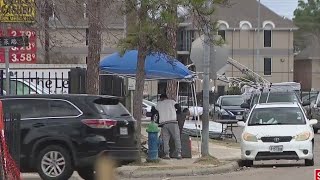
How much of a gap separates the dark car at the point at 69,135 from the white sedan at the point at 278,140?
4547 mm

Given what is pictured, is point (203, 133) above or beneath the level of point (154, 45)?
beneath

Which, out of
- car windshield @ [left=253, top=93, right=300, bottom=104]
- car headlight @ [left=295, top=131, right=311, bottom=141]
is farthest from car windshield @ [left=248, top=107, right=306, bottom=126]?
car windshield @ [left=253, top=93, right=300, bottom=104]

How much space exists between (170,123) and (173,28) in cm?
270

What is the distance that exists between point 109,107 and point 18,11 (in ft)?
8.47

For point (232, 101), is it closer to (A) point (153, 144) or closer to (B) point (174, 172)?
(A) point (153, 144)

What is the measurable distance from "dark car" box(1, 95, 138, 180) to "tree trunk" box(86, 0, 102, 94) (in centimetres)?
262

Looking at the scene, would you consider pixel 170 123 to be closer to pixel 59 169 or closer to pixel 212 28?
pixel 212 28

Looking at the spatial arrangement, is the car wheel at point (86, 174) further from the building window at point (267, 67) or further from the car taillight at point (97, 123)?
the building window at point (267, 67)

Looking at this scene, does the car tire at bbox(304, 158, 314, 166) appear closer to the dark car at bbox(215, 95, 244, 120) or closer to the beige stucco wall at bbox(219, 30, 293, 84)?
the dark car at bbox(215, 95, 244, 120)

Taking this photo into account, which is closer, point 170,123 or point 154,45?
point 154,45

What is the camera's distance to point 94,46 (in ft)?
58.6

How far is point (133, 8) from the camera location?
1688cm

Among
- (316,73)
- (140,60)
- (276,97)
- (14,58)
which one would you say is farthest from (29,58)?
(316,73)

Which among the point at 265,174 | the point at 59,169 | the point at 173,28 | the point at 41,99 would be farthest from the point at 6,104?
the point at 265,174
